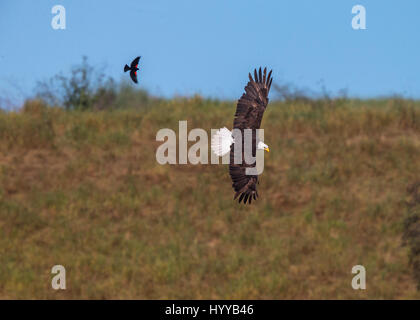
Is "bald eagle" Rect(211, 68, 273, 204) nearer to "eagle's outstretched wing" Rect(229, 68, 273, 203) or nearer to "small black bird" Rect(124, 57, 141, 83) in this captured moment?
"eagle's outstretched wing" Rect(229, 68, 273, 203)

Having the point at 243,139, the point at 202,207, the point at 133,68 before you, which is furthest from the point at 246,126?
the point at 202,207

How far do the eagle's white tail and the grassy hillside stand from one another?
31.5 ft

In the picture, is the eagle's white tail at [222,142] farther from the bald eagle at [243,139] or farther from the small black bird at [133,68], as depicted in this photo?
the small black bird at [133,68]

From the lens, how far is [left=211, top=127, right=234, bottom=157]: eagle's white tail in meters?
8.29

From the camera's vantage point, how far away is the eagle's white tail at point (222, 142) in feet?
27.2

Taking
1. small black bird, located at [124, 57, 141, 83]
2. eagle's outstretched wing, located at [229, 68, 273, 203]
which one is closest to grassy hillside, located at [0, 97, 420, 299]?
eagle's outstretched wing, located at [229, 68, 273, 203]

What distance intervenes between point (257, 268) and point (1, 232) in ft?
19.8

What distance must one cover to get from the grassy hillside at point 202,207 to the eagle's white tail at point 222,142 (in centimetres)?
961

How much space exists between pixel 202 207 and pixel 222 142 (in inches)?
469

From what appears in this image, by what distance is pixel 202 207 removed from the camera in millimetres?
20297

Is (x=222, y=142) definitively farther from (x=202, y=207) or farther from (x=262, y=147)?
(x=202, y=207)

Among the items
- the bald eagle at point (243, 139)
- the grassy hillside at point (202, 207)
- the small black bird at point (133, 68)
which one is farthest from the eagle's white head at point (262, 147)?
the grassy hillside at point (202, 207)

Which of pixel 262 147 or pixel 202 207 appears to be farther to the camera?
pixel 202 207

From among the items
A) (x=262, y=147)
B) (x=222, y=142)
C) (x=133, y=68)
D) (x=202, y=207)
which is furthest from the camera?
(x=202, y=207)
